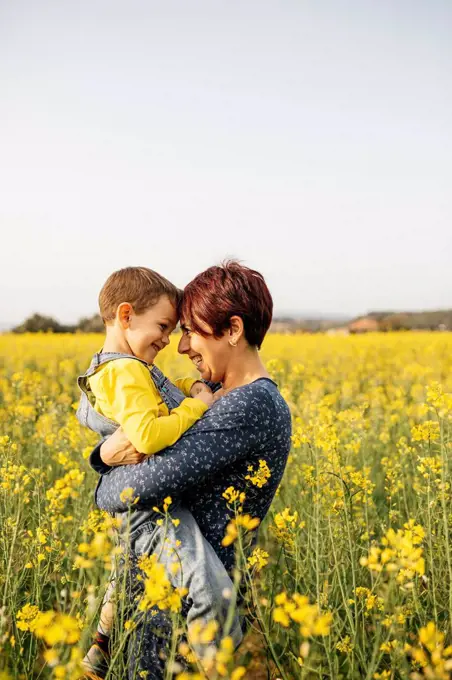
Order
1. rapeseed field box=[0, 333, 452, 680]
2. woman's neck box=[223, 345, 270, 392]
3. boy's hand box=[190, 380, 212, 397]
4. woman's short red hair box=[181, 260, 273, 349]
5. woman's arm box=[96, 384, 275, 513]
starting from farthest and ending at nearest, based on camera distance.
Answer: boy's hand box=[190, 380, 212, 397] → woman's neck box=[223, 345, 270, 392] → woman's short red hair box=[181, 260, 273, 349] → woman's arm box=[96, 384, 275, 513] → rapeseed field box=[0, 333, 452, 680]

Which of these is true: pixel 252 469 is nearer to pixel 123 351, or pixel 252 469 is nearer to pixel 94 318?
pixel 123 351

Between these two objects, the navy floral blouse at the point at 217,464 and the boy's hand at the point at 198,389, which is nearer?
the navy floral blouse at the point at 217,464

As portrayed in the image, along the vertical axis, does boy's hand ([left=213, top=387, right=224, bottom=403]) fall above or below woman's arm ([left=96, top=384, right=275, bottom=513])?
above

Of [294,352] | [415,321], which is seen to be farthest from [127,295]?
[415,321]

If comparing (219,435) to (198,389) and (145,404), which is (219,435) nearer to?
(145,404)

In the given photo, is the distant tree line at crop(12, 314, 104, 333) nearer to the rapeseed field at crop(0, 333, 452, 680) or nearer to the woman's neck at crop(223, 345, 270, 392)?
the rapeseed field at crop(0, 333, 452, 680)

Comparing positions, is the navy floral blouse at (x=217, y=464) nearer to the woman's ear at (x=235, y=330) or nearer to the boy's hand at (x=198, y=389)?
the woman's ear at (x=235, y=330)

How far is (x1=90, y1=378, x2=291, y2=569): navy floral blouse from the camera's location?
1.97 m

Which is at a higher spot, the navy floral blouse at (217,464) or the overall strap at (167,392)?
the overall strap at (167,392)

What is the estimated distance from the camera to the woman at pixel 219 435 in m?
1.99

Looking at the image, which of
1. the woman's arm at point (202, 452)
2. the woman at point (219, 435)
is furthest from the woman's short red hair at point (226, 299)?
the woman's arm at point (202, 452)

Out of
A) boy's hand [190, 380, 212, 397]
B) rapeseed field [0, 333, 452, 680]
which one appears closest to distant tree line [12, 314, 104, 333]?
rapeseed field [0, 333, 452, 680]

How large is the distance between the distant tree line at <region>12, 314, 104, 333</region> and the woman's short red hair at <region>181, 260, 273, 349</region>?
19.7 meters

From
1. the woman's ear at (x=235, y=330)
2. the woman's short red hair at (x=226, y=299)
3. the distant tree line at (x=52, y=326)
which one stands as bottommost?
the distant tree line at (x=52, y=326)
